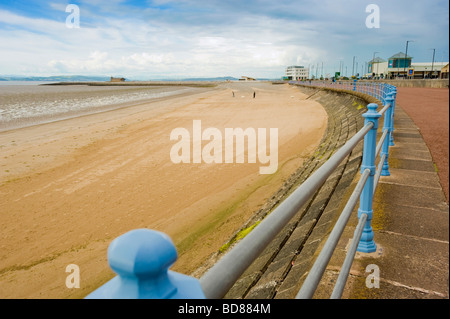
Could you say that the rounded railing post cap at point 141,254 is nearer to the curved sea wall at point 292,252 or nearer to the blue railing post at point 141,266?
the blue railing post at point 141,266

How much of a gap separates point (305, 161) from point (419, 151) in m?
5.69

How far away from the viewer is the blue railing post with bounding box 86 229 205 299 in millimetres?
666

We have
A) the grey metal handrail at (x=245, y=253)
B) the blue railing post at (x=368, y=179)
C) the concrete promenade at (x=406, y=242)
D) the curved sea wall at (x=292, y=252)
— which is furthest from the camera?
the curved sea wall at (x=292, y=252)

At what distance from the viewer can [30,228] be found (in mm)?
7500

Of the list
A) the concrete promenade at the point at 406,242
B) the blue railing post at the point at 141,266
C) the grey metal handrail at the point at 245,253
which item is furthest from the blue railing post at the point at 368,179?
the blue railing post at the point at 141,266

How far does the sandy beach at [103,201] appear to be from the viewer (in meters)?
6.12

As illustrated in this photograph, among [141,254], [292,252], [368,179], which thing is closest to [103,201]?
[292,252]

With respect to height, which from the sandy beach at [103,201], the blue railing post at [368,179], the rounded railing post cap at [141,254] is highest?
the rounded railing post cap at [141,254]

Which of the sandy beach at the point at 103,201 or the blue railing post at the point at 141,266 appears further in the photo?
the sandy beach at the point at 103,201

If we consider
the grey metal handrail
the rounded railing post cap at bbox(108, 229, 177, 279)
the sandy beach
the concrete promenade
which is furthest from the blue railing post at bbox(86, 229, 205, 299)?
the sandy beach

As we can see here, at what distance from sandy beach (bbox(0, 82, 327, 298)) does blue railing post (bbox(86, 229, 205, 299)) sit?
518 cm

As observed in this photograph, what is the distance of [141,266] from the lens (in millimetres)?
662
